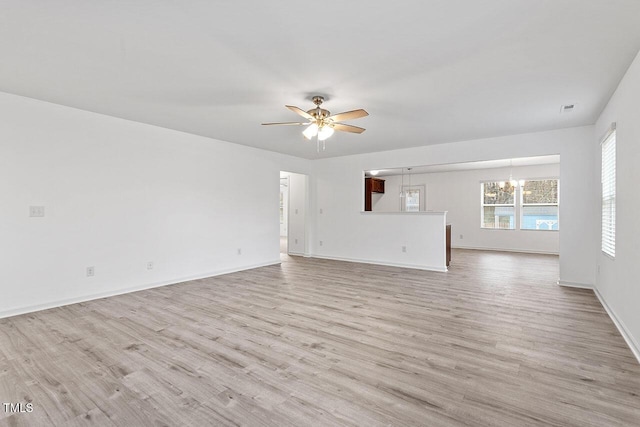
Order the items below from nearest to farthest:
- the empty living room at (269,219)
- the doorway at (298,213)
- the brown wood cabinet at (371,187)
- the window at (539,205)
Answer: the empty living room at (269,219), the doorway at (298,213), the window at (539,205), the brown wood cabinet at (371,187)

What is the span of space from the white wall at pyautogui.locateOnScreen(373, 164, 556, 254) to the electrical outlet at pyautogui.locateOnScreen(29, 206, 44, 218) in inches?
354

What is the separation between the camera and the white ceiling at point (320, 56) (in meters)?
2.00

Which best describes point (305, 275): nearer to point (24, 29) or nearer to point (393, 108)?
point (393, 108)

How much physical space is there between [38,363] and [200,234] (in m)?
3.07

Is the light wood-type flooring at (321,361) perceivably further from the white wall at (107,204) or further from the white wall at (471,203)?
the white wall at (471,203)

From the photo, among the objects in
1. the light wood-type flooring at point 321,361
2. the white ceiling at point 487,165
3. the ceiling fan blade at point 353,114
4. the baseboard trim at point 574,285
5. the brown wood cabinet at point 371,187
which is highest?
the white ceiling at point 487,165

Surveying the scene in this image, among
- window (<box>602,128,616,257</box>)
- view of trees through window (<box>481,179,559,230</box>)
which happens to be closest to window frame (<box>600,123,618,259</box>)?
window (<box>602,128,616,257</box>)

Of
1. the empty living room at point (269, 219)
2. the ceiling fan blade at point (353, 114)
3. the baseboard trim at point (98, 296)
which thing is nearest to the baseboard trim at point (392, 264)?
the empty living room at point (269, 219)

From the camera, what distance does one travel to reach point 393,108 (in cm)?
385

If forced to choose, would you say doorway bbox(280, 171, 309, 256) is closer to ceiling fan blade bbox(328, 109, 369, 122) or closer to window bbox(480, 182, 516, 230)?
ceiling fan blade bbox(328, 109, 369, 122)

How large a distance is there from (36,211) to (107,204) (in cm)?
72

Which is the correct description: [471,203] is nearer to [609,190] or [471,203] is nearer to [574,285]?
[574,285]

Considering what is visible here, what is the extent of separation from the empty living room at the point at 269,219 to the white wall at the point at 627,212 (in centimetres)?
4

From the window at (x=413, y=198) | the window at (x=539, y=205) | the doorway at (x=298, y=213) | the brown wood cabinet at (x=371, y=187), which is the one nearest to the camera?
the doorway at (x=298, y=213)
